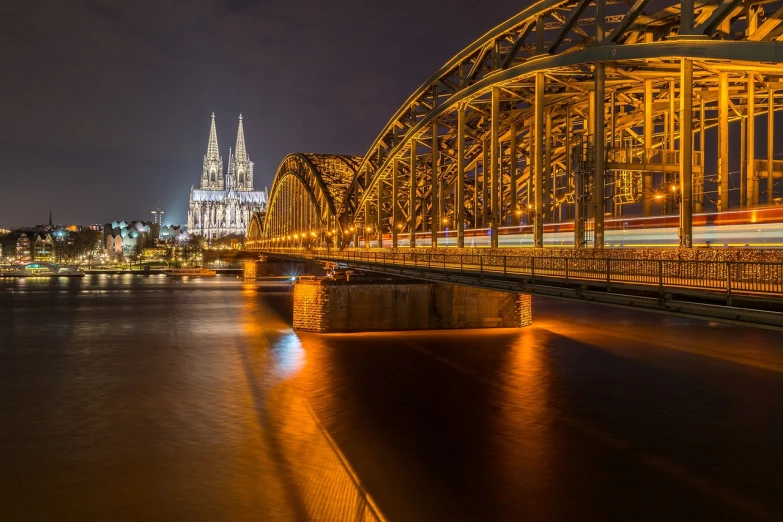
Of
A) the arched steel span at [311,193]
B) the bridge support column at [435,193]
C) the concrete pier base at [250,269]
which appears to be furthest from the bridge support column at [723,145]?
the concrete pier base at [250,269]

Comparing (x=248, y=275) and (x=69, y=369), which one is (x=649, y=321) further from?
(x=248, y=275)

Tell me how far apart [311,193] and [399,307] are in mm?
50619

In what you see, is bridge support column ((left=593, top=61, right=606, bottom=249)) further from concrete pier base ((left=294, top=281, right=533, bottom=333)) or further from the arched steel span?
the arched steel span

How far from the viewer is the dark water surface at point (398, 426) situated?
15281 mm

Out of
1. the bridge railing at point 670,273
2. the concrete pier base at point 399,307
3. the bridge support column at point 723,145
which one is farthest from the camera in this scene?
the concrete pier base at point 399,307

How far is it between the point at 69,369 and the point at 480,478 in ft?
70.7

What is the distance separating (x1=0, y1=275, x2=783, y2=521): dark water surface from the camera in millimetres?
15281

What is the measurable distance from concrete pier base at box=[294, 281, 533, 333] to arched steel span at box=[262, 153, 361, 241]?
1305 inches

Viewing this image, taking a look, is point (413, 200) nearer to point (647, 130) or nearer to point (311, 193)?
point (647, 130)

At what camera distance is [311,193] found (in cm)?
8962

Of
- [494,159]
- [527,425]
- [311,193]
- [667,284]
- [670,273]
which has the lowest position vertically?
[527,425]

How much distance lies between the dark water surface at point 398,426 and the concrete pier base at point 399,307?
1435 millimetres

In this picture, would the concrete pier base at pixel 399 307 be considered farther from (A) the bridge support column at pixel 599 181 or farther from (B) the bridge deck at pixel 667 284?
(A) the bridge support column at pixel 599 181

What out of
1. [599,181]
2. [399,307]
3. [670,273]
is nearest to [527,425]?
[670,273]
